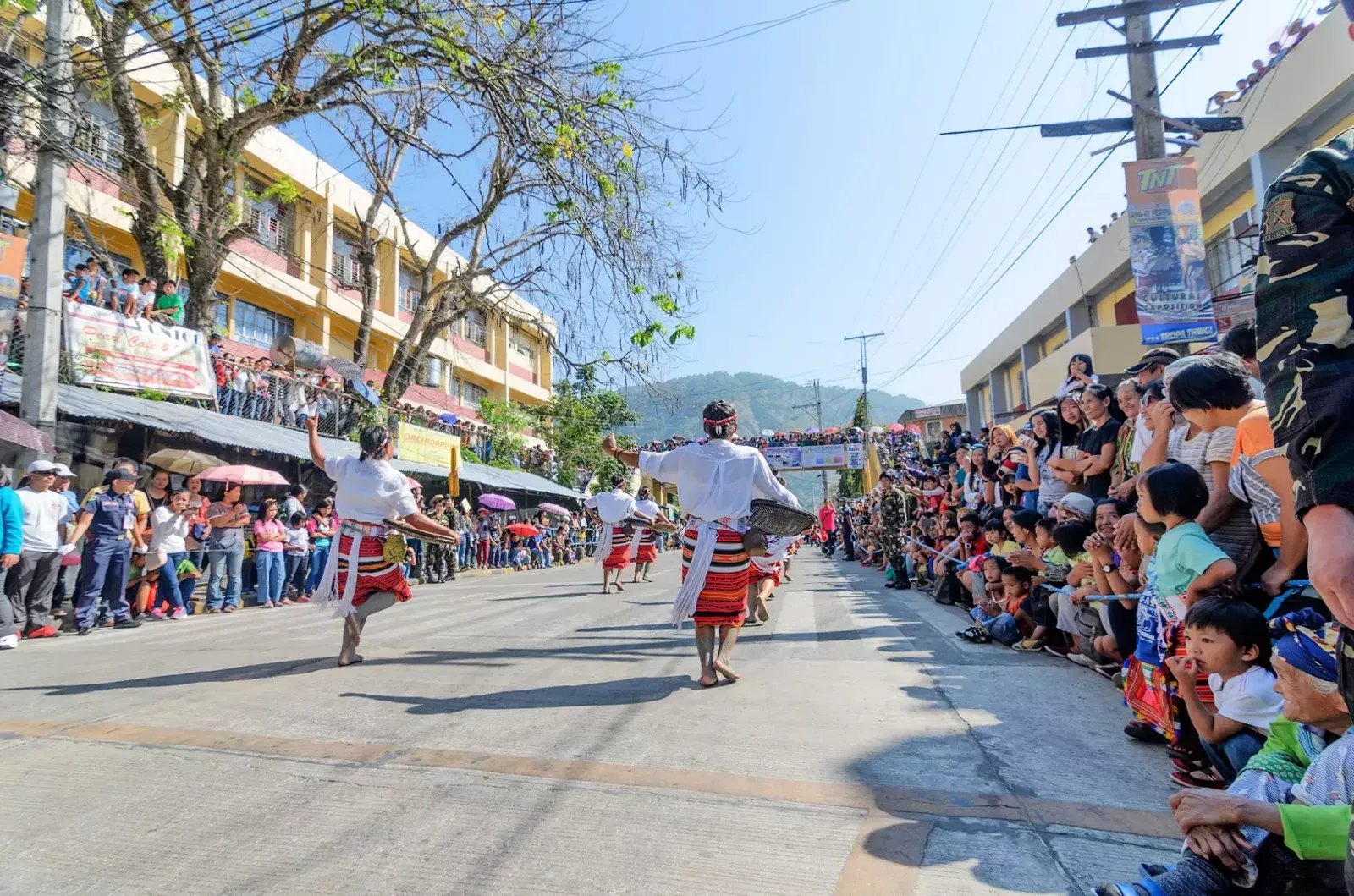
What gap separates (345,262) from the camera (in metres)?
24.1

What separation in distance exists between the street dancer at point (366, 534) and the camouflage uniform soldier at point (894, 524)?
27.8 feet

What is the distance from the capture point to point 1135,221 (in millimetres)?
8844

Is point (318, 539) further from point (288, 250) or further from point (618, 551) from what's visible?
point (288, 250)

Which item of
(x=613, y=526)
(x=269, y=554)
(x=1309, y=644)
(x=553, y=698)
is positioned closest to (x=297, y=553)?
(x=269, y=554)

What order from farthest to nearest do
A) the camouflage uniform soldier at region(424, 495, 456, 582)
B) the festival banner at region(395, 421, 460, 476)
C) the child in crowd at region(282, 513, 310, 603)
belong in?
the festival banner at region(395, 421, 460, 476)
the camouflage uniform soldier at region(424, 495, 456, 582)
the child in crowd at region(282, 513, 310, 603)

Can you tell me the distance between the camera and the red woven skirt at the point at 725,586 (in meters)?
4.55

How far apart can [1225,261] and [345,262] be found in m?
23.9

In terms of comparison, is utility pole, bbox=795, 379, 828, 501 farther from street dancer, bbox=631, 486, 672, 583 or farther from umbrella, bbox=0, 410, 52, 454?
umbrella, bbox=0, 410, 52, 454

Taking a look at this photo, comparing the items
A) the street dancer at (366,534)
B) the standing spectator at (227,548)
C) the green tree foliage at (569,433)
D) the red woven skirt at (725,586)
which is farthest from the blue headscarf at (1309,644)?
the green tree foliage at (569,433)

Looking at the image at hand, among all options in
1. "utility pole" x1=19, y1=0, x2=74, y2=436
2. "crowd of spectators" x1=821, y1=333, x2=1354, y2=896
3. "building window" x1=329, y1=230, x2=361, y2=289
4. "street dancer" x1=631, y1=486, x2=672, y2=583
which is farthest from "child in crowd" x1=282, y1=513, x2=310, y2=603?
"building window" x1=329, y1=230, x2=361, y2=289

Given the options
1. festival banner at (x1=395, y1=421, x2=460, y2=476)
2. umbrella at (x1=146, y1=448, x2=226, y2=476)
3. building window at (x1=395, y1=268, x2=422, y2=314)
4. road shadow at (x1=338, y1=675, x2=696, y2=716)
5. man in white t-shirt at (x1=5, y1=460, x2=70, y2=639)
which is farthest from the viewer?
building window at (x1=395, y1=268, x2=422, y2=314)

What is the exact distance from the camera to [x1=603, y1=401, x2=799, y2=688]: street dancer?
179 inches

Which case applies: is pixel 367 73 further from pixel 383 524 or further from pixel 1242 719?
pixel 1242 719

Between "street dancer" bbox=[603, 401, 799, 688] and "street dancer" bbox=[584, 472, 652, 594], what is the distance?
19.1ft
